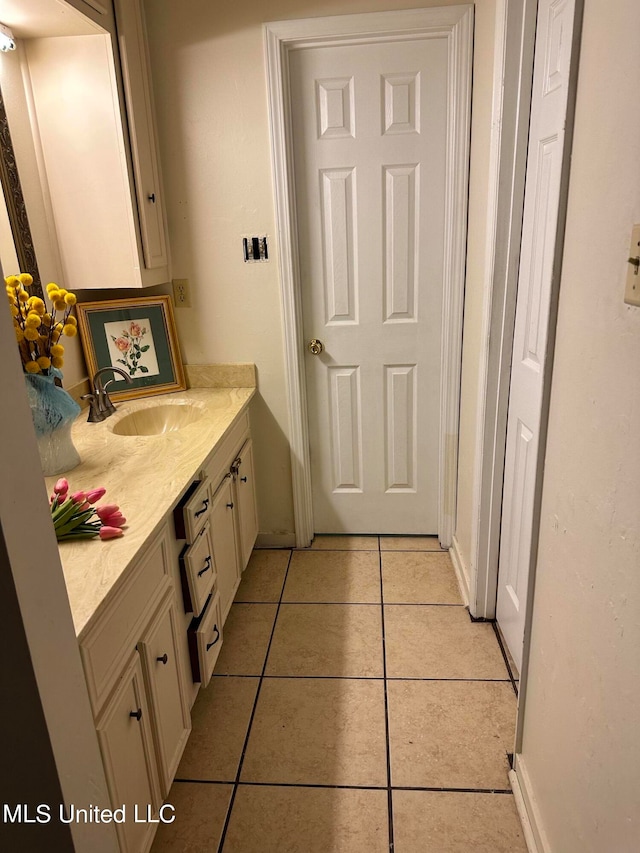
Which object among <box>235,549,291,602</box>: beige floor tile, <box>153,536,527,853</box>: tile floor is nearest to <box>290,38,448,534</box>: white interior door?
<box>235,549,291,602</box>: beige floor tile

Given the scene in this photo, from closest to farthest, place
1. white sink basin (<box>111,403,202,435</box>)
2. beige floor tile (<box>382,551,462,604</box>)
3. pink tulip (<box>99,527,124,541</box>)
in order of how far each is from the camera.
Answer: pink tulip (<box>99,527,124,541</box>)
white sink basin (<box>111,403,202,435</box>)
beige floor tile (<box>382,551,462,604</box>)

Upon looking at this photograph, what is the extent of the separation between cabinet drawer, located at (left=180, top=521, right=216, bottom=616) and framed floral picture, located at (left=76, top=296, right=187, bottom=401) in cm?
83

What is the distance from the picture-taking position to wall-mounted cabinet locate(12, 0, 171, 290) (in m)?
2.03

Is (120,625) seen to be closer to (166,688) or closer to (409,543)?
(166,688)

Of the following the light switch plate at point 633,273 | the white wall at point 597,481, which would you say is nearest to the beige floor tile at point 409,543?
the white wall at point 597,481

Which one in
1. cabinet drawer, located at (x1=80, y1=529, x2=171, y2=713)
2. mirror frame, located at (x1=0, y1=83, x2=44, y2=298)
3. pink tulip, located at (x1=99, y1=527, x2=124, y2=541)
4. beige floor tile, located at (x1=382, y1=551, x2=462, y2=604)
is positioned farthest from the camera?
beige floor tile, located at (x1=382, y1=551, x2=462, y2=604)

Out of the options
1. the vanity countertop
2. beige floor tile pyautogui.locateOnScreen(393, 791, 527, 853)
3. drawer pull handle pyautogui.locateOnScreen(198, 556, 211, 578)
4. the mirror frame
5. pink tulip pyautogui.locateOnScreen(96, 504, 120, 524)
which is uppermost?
the mirror frame

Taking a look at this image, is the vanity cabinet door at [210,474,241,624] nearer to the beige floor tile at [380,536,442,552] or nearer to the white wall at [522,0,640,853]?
the beige floor tile at [380,536,442,552]

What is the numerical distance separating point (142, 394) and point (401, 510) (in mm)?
1314

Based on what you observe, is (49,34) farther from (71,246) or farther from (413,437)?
(413,437)

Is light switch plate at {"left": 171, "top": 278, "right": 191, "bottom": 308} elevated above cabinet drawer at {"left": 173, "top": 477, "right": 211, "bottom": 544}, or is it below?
above

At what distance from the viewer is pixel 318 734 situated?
1.83m

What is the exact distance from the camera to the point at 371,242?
98.0 inches

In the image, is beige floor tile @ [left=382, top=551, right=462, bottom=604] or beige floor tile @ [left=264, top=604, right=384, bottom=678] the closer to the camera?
beige floor tile @ [left=264, top=604, right=384, bottom=678]
